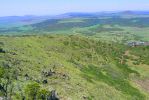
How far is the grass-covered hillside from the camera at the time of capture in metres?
84.0

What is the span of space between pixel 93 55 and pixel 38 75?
63392 millimetres

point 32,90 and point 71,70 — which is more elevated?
point 32,90

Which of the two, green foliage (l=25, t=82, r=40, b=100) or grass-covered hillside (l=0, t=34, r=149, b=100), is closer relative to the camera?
green foliage (l=25, t=82, r=40, b=100)

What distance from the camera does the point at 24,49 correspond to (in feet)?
442

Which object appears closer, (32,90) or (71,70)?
(32,90)

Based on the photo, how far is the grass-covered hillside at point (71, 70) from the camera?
84.0 meters

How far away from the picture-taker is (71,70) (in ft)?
395

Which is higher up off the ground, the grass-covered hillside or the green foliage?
the green foliage

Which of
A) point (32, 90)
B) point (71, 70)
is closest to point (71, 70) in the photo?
point (71, 70)

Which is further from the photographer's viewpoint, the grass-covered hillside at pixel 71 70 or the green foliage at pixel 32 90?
the grass-covered hillside at pixel 71 70

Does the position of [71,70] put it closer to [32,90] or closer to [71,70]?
[71,70]

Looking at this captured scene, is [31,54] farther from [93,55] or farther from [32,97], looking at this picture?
[32,97]

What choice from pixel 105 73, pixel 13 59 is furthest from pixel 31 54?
pixel 105 73

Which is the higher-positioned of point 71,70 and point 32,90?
point 32,90
